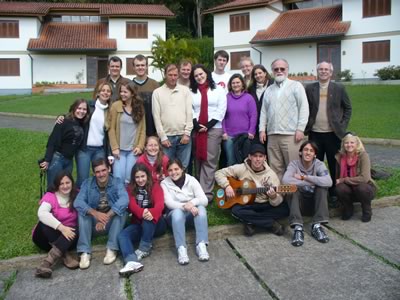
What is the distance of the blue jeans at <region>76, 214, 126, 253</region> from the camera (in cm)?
494

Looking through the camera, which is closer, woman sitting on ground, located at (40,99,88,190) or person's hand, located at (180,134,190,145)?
woman sitting on ground, located at (40,99,88,190)

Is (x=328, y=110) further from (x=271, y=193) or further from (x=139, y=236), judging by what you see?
(x=139, y=236)

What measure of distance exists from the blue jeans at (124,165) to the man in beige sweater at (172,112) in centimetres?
46

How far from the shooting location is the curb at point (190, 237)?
193 inches

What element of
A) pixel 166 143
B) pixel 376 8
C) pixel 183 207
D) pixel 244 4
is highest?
pixel 244 4

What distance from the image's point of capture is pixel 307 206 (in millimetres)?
5867

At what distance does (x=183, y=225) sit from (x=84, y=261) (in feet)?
3.68

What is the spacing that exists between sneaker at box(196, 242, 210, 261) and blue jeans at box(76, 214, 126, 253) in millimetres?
883

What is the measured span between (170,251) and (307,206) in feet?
6.11

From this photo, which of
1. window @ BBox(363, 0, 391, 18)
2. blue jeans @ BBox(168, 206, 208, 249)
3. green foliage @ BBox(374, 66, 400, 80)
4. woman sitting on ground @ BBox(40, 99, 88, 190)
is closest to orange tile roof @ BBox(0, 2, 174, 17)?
window @ BBox(363, 0, 391, 18)

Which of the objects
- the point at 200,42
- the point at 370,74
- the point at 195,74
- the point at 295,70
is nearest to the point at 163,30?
the point at 200,42

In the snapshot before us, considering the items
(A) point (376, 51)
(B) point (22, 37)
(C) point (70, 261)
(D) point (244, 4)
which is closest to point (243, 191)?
(C) point (70, 261)

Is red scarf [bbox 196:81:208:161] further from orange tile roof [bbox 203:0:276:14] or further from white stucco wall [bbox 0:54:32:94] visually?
white stucco wall [bbox 0:54:32:94]

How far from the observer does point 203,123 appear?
6.36m
